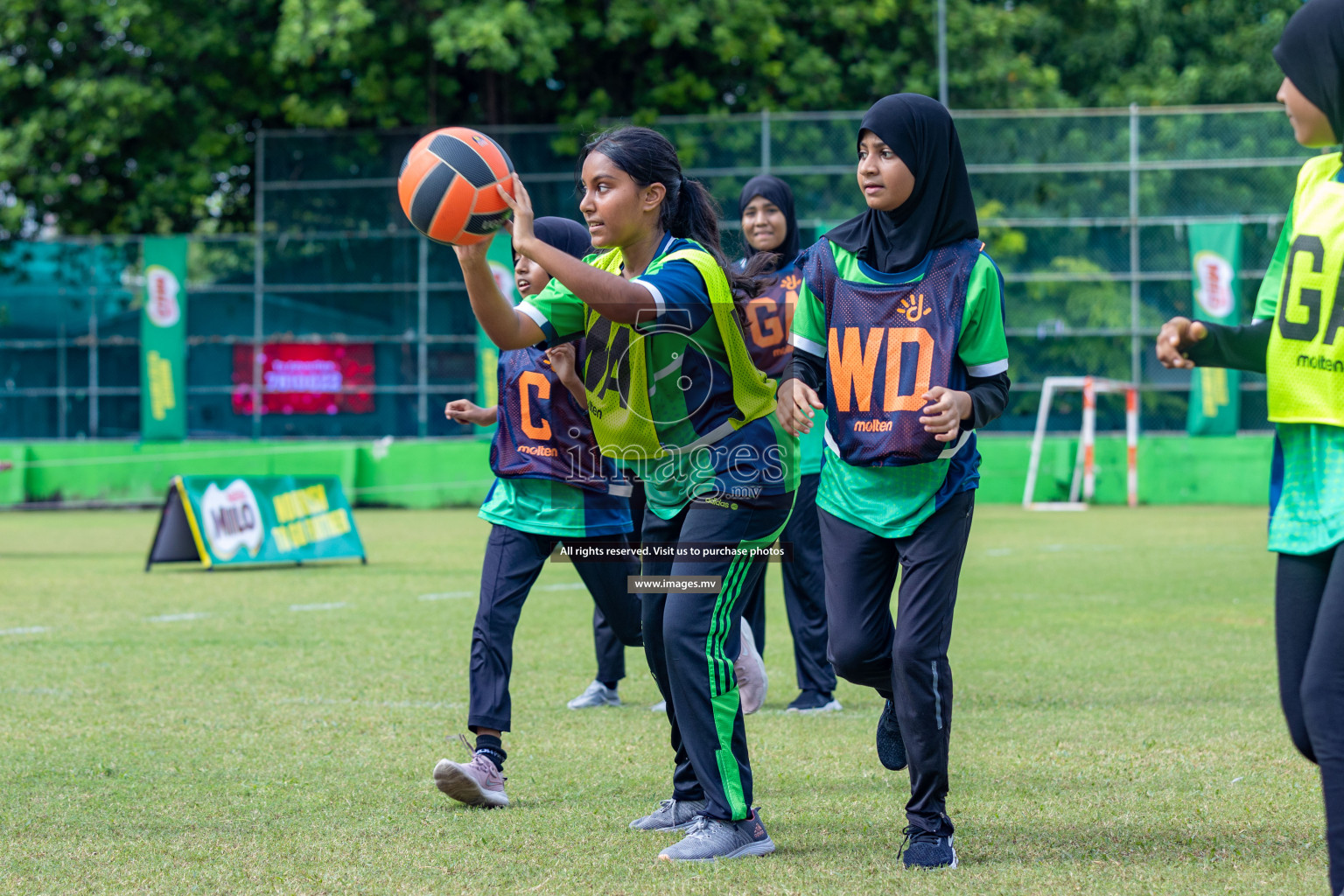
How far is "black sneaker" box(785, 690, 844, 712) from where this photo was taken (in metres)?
6.94

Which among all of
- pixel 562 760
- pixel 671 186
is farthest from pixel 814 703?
pixel 671 186

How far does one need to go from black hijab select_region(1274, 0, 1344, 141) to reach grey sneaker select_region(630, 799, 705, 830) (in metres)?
2.64

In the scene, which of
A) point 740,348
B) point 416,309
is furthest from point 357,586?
point 416,309

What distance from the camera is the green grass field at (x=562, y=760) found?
410 centimetres

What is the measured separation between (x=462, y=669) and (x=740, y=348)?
4.24m

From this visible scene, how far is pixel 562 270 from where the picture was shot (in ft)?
13.1

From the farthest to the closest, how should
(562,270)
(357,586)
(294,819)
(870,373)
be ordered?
(357,586)
(294,819)
(870,373)
(562,270)

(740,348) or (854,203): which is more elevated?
(854,203)

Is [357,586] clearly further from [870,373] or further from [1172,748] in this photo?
[870,373]

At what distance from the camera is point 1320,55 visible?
10.9 feet

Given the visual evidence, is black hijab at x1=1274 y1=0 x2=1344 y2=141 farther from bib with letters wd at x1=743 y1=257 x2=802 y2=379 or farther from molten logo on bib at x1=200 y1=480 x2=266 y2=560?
molten logo on bib at x1=200 y1=480 x2=266 y2=560

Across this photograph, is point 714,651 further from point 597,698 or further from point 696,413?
point 597,698

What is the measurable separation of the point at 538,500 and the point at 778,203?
8.17ft

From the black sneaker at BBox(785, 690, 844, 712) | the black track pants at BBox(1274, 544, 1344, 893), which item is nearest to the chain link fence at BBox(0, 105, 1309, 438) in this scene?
the black sneaker at BBox(785, 690, 844, 712)
